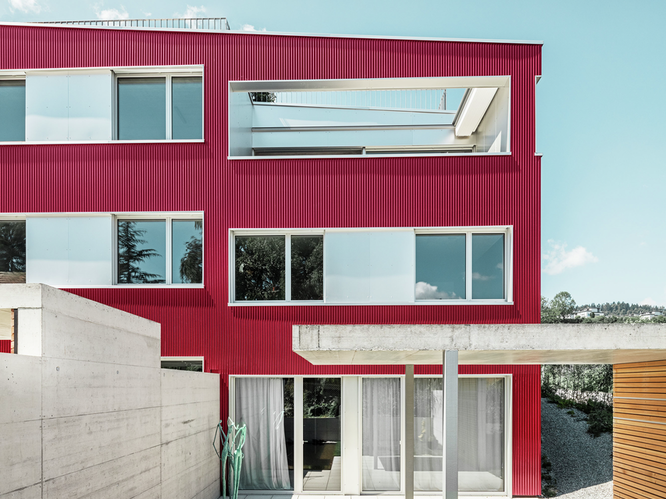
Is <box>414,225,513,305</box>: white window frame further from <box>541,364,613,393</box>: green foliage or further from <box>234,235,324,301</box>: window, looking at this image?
<box>541,364,613,393</box>: green foliage

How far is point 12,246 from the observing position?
39.3 ft

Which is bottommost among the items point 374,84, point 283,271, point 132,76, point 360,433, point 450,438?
point 360,433

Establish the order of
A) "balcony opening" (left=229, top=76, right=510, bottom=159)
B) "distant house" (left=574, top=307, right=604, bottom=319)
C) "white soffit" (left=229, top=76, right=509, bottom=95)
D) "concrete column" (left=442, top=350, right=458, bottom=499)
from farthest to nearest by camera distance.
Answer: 1. "distant house" (left=574, top=307, right=604, bottom=319)
2. "balcony opening" (left=229, top=76, right=510, bottom=159)
3. "white soffit" (left=229, top=76, right=509, bottom=95)
4. "concrete column" (left=442, top=350, right=458, bottom=499)

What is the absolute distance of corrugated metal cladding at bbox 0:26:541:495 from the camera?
38.2 ft

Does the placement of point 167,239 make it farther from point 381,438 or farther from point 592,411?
point 592,411

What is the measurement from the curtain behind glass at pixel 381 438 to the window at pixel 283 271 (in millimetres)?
2331

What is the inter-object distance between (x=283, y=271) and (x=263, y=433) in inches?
129

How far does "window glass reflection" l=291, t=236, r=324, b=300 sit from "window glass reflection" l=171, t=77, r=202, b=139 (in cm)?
321

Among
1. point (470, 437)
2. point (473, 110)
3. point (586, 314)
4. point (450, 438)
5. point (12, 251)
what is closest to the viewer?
point (450, 438)

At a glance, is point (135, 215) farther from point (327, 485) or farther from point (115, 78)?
point (327, 485)

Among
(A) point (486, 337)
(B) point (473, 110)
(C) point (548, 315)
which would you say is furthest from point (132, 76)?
(C) point (548, 315)

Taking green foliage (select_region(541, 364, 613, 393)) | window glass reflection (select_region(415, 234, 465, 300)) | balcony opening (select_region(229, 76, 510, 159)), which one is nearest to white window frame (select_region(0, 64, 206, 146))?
balcony opening (select_region(229, 76, 510, 159))

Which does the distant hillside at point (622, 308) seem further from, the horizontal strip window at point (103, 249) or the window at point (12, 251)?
the window at point (12, 251)

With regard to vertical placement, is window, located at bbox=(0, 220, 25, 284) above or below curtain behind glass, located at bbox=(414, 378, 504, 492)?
above
